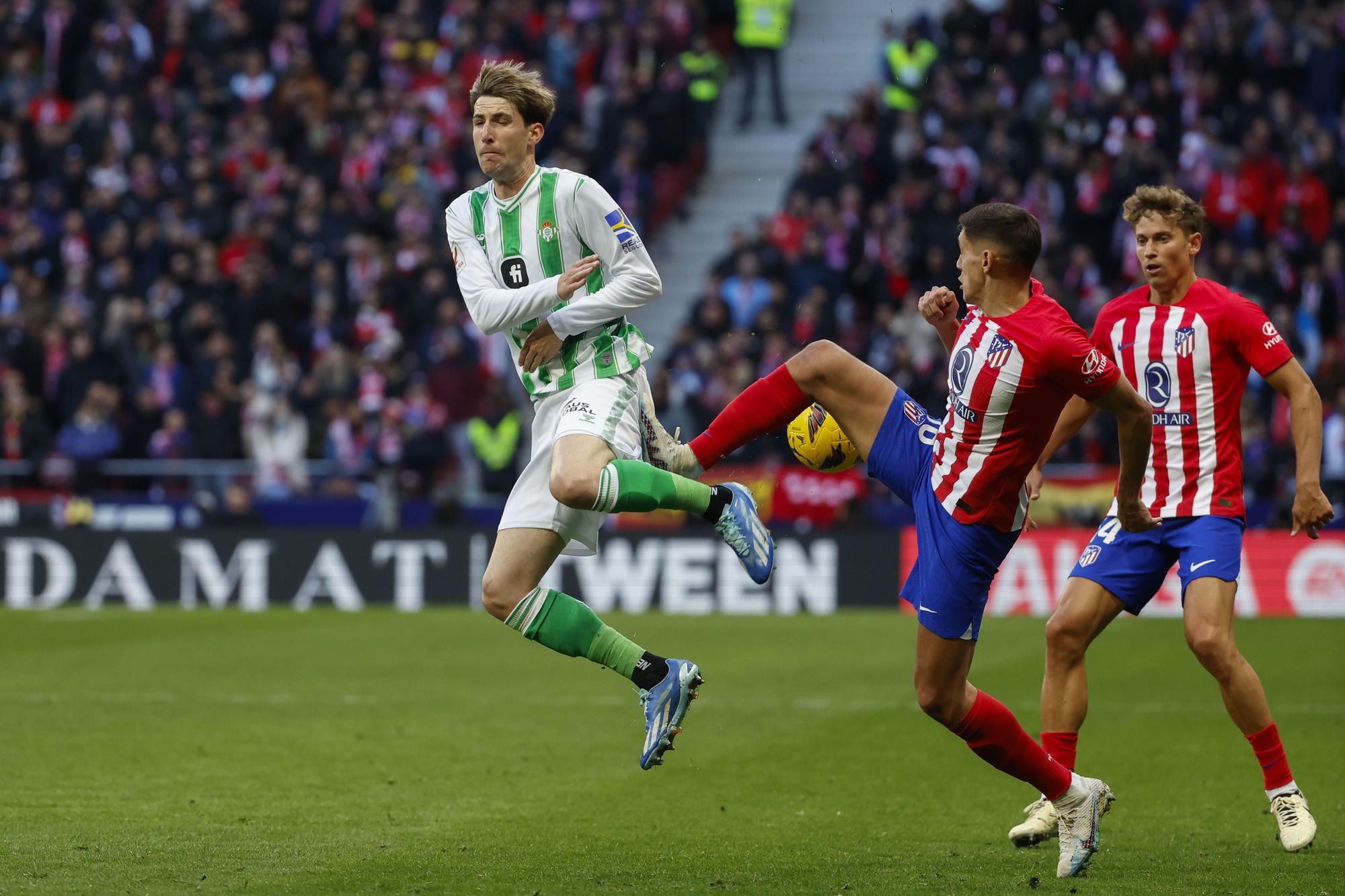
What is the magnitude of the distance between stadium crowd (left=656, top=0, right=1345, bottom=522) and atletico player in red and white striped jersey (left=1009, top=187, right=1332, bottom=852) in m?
10.4

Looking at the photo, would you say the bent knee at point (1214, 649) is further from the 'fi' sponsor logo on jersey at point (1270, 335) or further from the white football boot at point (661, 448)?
the white football boot at point (661, 448)

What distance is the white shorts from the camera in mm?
6348

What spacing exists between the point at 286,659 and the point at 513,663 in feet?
5.85

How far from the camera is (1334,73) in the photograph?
65.1 feet

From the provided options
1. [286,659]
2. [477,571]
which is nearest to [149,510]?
[477,571]

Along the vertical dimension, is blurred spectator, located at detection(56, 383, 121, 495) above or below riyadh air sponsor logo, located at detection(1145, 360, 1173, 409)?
below

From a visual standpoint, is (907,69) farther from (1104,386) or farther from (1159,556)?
(1104,386)

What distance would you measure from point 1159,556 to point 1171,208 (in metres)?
1.39

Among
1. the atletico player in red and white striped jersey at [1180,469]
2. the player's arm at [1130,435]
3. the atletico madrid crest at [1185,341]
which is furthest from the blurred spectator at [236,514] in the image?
the player's arm at [1130,435]

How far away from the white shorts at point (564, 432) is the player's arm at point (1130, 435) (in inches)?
69.2

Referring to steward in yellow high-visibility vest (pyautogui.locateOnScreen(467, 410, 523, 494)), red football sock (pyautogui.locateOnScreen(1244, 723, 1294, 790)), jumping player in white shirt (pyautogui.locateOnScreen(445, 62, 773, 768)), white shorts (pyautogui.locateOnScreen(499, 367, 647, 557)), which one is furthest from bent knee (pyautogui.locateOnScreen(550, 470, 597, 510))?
steward in yellow high-visibility vest (pyautogui.locateOnScreen(467, 410, 523, 494))

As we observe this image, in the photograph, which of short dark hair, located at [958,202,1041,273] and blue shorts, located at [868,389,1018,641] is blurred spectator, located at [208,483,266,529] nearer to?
blue shorts, located at [868,389,1018,641]

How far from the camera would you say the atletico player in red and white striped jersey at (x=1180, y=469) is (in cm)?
659

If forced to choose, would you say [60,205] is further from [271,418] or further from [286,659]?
[286,659]
